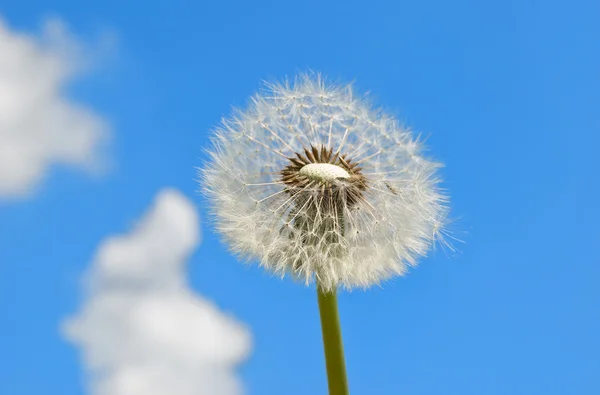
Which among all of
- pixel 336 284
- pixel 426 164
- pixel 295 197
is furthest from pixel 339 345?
pixel 426 164

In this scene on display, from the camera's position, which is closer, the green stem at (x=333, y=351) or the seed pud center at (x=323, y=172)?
the green stem at (x=333, y=351)

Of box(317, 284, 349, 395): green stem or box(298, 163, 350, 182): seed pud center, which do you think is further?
box(298, 163, 350, 182): seed pud center

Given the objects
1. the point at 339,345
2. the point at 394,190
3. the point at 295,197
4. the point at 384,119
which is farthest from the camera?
the point at 384,119

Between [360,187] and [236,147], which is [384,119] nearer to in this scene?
[360,187]

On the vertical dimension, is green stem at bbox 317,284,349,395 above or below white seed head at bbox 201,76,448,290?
below

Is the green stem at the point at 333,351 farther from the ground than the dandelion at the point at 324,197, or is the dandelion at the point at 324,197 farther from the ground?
the dandelion at the point at 324,197

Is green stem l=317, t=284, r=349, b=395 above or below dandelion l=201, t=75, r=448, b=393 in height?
below
